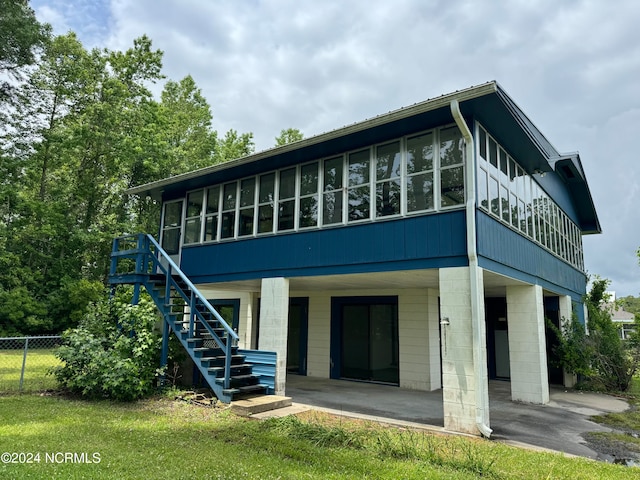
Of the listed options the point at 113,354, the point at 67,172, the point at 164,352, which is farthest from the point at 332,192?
the point at 67,172

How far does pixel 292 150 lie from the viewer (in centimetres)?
886

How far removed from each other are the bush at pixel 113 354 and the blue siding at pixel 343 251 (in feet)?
7.61

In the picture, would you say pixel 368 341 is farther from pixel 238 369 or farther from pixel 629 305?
pixel 629 305

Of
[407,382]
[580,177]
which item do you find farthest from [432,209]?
[580,177]

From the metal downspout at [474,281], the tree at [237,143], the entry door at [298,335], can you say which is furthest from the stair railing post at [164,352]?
the tree at [237,143]

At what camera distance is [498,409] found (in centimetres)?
821

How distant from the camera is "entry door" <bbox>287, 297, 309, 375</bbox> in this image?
12.7 metres

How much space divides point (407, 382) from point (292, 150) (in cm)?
644

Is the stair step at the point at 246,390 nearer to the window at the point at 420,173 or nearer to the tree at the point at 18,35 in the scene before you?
the window at the point at 420,173

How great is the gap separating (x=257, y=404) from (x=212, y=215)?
571 cm

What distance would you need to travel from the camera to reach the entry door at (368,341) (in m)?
11.2

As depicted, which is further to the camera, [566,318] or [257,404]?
[566,318]

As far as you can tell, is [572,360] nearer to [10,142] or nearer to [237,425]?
[237,425]

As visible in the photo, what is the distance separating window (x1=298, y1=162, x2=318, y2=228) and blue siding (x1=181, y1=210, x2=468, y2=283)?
30 cm
